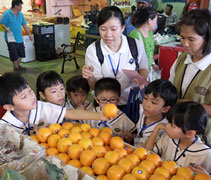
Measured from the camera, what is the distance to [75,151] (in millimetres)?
1260

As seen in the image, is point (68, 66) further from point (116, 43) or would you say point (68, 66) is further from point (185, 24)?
point (185, 24)

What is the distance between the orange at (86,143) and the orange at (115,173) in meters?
0.25

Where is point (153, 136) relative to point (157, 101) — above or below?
below

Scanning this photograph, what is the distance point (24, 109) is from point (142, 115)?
92cm

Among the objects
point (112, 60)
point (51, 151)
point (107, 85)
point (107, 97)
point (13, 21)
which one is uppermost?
point (13, 21)

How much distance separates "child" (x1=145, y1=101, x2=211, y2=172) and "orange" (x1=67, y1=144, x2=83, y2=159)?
528 mm

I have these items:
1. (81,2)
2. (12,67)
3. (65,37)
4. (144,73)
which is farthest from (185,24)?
(81,2)

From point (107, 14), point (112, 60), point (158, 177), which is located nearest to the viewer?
point (158, 177)

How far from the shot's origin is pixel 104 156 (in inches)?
48.9

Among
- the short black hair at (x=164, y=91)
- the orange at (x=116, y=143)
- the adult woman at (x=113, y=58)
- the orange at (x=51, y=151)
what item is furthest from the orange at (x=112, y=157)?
the adult woman at (x=113, y=58)

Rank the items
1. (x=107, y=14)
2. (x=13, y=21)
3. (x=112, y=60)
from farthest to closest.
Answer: (x=13, y=21), (x=112, y=60), (x=107, y=14)

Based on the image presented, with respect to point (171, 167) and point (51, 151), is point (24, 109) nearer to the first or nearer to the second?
point (51, 151)

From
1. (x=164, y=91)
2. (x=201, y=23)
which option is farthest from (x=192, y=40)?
(x=164, y=91)

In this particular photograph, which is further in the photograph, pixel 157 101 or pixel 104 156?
pixel 157 101
